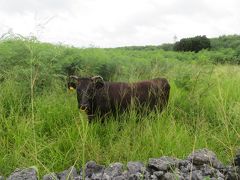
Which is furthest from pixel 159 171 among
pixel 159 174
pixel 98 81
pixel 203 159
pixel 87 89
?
pixel 98 81

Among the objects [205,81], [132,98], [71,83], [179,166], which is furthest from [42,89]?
[179,166]

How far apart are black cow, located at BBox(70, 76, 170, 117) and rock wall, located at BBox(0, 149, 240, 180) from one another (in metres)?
2.14

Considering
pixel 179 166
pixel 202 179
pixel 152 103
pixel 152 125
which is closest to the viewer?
pixel 202 179

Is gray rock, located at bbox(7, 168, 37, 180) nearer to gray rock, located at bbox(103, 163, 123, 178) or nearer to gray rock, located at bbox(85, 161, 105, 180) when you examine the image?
gray rock, located at bbox(85, 161, 105, 180)

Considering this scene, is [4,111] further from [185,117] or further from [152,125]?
[185,117]

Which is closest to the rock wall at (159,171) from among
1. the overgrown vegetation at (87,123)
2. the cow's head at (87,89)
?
the overgrown vegetation at (87,123)

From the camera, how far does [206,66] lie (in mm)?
7965

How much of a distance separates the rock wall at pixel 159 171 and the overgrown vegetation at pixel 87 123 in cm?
22

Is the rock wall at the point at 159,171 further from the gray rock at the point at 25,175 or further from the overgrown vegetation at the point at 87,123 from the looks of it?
the overgrown vegetation at the point at 87,123

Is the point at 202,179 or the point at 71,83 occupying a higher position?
the point at 71,83

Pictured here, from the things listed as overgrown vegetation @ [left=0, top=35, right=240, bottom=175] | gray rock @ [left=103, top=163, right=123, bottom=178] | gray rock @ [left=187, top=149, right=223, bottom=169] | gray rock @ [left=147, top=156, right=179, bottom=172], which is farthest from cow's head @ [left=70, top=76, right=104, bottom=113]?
gray rock @ [left=187, top=149, right=223, bottom=169]

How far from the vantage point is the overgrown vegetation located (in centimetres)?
476

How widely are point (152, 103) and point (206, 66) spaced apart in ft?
5.19

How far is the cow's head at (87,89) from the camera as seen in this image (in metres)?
6.00
